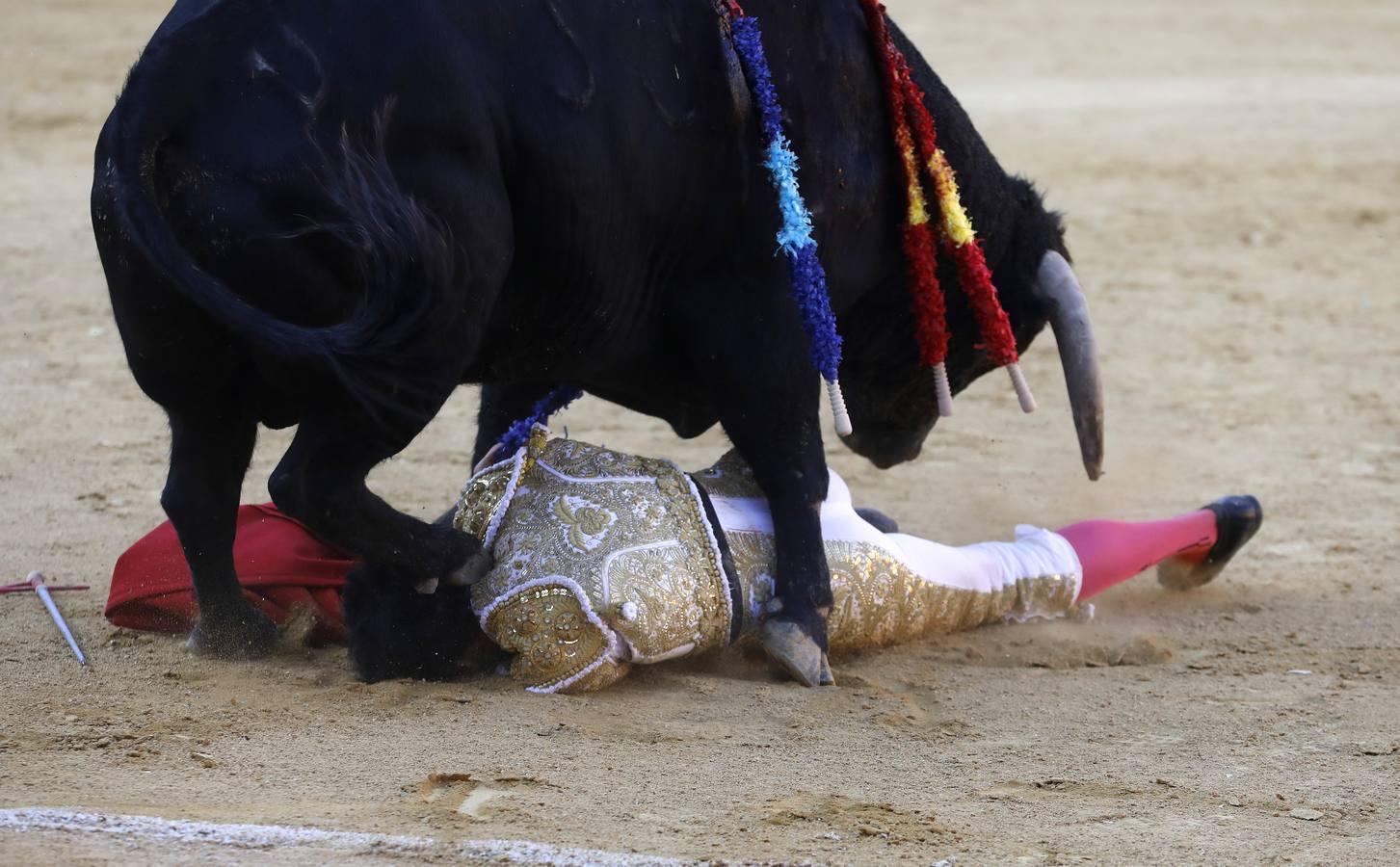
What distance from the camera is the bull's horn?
14.9ft

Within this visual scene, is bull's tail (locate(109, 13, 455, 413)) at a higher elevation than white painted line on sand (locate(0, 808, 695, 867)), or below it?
higher

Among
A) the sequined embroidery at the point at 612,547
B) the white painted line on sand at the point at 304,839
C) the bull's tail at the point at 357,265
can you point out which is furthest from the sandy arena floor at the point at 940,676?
the bull's tail at the point at 357,265

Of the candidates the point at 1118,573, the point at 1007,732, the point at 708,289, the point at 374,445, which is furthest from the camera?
the point at 1118,573

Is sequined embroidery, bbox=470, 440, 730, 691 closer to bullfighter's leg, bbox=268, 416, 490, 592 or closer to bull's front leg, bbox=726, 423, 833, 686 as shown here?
bull's front leg, bbox=726, 423, 833, 686

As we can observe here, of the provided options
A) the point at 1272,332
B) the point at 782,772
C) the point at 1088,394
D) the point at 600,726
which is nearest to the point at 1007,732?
the point at 782,772

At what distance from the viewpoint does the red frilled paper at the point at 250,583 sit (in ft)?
13.3

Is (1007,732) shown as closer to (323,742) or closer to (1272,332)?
(323,742)

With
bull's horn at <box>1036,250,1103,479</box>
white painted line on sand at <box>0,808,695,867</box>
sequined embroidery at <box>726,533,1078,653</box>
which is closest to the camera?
white painted line on sand at <box>0,808,695,867</box>

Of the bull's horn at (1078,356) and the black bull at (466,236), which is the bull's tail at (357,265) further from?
the bull's horn at (1078,356)

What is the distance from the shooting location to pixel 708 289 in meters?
4.00

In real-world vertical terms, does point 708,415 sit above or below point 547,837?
above

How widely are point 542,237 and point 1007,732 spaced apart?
1414 millimetres

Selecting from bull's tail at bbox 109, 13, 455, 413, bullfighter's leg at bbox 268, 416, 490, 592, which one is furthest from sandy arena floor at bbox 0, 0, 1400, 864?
bull's tail at bbox 109, 13, 455, 413

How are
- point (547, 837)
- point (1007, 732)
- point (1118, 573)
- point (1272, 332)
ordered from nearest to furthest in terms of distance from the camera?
point (547, 837) → point (1007, 732) → point (1118, 573) → point (1272, 332)
